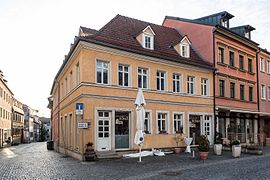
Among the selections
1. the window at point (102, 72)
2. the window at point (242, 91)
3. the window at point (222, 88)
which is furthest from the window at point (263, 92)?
the window at point (102, 72)

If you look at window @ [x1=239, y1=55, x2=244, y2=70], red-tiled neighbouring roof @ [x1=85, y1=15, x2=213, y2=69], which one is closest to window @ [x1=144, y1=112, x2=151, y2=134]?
red-tiled neighbouring roof @ [x1=85, y1=15, x2=213, y2=69]

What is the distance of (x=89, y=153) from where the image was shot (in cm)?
1755

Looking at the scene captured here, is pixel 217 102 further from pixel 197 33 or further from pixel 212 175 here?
pixel 212 175

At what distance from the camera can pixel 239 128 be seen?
99.6ft

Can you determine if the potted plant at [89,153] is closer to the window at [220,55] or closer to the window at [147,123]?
the window at [147,123]

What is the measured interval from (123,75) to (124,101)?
1.76 m

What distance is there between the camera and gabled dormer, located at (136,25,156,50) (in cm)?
2296

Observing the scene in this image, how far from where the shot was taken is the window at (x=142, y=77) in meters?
21.9

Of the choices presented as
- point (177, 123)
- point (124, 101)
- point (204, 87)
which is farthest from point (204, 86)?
point (124, 101)

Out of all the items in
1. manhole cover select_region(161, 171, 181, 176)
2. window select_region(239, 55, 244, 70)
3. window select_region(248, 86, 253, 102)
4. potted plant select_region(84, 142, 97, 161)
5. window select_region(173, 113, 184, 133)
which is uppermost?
window select_region(239, 55, 244, 70)

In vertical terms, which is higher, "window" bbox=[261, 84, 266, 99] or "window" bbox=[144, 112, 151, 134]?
"window" bbox=[261, 84, 266, 99]

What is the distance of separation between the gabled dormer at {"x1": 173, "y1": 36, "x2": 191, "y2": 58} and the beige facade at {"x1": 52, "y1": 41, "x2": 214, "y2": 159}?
150cm

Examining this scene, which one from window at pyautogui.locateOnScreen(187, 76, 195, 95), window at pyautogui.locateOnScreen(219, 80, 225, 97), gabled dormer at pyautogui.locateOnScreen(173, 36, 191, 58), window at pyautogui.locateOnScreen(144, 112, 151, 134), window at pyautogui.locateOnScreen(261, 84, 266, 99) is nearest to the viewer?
window at pyautogui.locateOnScreen(144, 112, 151, 134)

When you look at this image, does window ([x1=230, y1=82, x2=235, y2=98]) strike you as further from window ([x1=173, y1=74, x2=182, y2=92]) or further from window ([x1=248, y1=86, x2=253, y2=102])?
window ([x1=173, y1=74, x2=182, y2=92])
